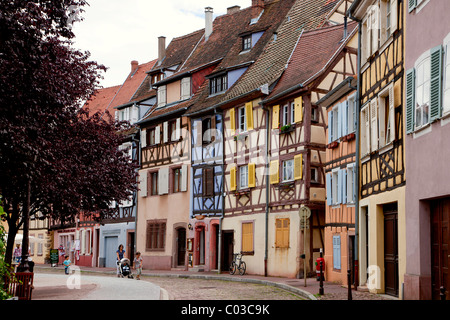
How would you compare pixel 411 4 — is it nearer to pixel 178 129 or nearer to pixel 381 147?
pixel 381 147

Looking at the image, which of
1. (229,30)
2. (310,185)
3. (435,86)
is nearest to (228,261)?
(310,185)

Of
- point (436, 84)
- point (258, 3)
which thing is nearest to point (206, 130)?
point (258, 3)

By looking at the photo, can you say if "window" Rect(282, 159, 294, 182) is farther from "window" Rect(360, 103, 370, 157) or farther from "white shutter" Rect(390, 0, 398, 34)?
"white shutter" Rect(390, 0, 398, 34)

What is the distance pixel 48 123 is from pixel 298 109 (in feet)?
48.4

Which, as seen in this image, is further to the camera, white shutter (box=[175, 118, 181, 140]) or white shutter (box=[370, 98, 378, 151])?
white shutter (box=[175, 118, 181, 140])

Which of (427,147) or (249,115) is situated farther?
(249,115)

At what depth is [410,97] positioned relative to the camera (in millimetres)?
16109

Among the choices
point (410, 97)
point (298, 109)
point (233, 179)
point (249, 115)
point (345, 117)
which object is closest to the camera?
point (410, 97)

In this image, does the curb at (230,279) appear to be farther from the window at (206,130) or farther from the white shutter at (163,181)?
the window at (206,130)

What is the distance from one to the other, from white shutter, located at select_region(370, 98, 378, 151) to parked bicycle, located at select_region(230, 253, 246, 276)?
14.0 metres

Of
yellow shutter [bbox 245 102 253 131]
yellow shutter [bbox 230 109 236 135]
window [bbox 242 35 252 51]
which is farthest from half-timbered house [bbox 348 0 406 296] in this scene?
window [bbox 242 35 252 51]

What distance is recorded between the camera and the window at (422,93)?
14859 mm

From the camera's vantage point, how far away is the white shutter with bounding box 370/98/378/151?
19402mm

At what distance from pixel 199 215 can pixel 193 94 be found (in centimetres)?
751
